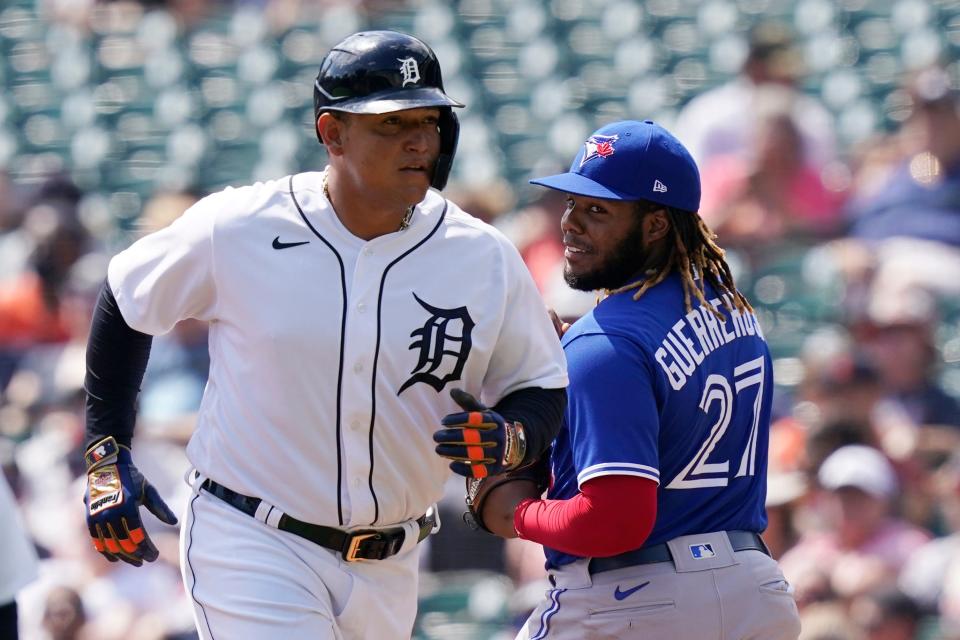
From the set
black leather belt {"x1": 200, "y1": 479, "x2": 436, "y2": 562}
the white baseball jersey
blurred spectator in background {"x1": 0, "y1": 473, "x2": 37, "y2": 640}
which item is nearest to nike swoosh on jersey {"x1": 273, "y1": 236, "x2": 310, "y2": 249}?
the white baseball jersey

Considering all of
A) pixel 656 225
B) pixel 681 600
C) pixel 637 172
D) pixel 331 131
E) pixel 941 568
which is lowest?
pixel 941 568

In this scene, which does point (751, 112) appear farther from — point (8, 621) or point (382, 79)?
point (8, 621)

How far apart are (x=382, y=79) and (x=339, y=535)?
0.92 m

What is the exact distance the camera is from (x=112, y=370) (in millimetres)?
3141

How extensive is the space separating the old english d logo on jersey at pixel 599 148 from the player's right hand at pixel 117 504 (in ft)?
3.77

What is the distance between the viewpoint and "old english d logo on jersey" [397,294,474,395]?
2.99 m

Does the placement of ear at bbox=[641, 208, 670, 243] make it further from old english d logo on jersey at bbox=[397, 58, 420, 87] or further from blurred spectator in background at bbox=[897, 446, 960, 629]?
blurred spectator in background at bbox=[897, 446, 960, 629]

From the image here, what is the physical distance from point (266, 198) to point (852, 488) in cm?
302

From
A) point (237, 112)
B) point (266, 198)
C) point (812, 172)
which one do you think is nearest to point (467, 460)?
point (266, 198)

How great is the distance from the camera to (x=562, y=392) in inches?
119

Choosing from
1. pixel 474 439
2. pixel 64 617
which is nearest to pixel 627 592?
pixel 474 439

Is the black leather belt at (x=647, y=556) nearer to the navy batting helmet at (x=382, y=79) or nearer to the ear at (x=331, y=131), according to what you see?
the navy batting helmet at (x=382, y=79)

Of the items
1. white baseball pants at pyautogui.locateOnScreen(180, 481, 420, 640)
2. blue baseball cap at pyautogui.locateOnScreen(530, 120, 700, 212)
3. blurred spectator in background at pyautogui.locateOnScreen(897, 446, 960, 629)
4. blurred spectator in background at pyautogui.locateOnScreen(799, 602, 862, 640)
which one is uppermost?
blue baseball cap at pyautogui.locateOnScreen(530, 120, 700, 212)

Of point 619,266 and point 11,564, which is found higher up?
point 619,266
